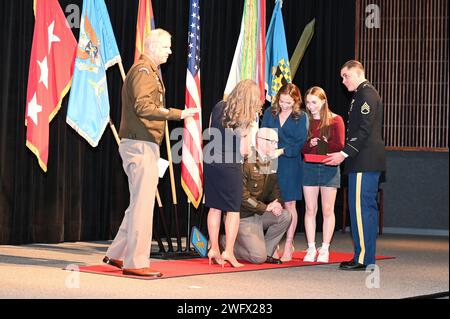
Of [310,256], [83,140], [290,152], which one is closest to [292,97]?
[290,152]

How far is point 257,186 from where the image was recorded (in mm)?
6723

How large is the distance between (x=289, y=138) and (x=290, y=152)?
0.12 meters

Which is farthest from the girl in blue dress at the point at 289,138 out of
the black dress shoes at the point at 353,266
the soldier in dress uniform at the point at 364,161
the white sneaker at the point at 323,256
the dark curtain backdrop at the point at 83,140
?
the dark curtain backdrop at the point at 83,140

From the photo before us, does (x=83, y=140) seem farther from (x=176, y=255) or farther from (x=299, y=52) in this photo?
(x=299, y=52)

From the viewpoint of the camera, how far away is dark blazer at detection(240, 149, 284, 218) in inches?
262

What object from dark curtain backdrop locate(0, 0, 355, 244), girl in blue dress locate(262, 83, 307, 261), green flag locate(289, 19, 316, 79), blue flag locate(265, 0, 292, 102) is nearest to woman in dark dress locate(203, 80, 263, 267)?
girl in blue dress locate(262, 83, 307, 261)

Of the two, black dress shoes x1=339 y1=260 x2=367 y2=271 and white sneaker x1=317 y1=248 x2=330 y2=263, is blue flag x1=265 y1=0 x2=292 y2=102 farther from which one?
black dress shoes x1=339 y1=260 x2=367 y2=271

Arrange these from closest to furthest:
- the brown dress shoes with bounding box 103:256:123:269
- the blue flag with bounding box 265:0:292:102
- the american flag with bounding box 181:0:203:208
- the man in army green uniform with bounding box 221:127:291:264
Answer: the brown dress shoes with bounding box 103:256:123:269
the man in army green uniform with bounding box 221:127:291:264
the american flag with bounding box 181:0:203:208
the blue flag with bounding box 265:0:292:102

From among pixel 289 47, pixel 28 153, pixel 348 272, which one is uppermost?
pixel 289 47

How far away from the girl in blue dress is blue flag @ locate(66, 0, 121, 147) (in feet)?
4.08
